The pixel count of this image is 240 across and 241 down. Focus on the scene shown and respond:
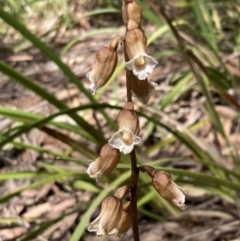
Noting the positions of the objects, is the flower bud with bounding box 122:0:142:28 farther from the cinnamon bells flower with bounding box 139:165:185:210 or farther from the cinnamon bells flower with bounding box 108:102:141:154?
the cinnamon bells flower with bounding box 139:165:185:210

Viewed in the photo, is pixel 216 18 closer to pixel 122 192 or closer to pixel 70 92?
pixel 70 92

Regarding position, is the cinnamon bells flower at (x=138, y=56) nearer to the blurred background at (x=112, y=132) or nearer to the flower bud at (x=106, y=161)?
the flower bud at (x=106, y=161)

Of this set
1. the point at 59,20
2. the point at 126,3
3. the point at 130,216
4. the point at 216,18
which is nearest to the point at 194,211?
the point at 130,216

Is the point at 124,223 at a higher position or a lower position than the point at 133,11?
lower

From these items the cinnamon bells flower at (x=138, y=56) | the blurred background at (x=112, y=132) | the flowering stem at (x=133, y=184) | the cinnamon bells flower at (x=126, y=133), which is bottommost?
the flowering stem at (x=133, y=184)

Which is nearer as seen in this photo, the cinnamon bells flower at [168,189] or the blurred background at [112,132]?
the cinnamon bells flower at [168,189]

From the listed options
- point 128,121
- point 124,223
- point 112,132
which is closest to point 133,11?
point 128,121

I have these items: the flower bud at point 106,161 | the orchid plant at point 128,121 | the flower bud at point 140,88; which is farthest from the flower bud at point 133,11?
the flower bud at point 106,161

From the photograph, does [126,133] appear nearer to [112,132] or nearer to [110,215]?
[110,215]

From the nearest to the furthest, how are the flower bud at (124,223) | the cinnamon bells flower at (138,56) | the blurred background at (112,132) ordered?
1. the cinnamon bells flower at (138,56)
2. the flower bud at (124,223)
3. the blurred background at (112,132)
